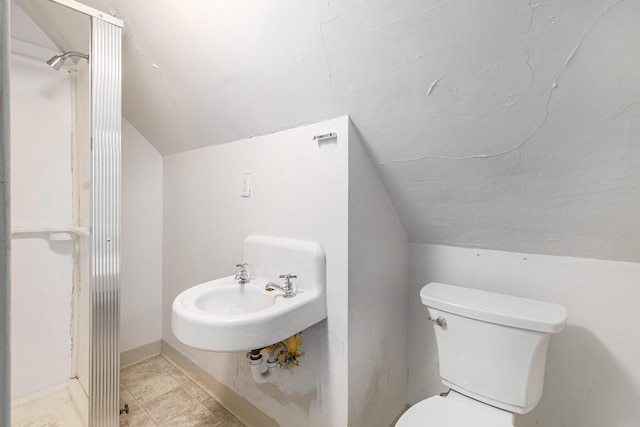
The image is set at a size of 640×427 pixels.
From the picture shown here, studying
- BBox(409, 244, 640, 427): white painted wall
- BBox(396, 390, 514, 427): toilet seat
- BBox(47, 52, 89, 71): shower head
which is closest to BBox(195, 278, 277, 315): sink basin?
BBox(396, 390, 514, 427): toilet seat

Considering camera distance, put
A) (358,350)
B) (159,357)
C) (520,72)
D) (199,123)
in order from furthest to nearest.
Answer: (159,357)
(199,123)
(358,350)
(520,72)

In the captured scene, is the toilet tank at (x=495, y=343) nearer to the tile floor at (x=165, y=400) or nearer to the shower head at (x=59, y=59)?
the tile floor at (x=165, y=400)

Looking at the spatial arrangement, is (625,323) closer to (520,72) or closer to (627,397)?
(627,397)

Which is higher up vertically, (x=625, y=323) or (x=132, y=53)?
(x=132, y=53)

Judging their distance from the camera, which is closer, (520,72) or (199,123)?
(520,72)

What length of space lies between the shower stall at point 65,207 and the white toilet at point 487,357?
1325mm

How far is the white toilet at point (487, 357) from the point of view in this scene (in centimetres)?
99

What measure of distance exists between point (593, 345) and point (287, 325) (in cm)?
115

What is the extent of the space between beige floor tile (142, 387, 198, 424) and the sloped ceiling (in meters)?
1.52

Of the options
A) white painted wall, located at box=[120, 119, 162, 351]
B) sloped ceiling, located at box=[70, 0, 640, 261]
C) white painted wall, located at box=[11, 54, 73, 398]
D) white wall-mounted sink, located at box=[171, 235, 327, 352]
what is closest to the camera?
sloped ceiling, located at box=[70, 0, 640, 261]

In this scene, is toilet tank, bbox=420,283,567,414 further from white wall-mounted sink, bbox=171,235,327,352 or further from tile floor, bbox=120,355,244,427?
tile floor, bbox=120,355,244,427

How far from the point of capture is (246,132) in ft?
4.75

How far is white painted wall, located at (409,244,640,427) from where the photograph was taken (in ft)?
3.44

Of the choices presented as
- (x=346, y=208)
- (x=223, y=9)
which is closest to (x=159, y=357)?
(x=346, y=208)
